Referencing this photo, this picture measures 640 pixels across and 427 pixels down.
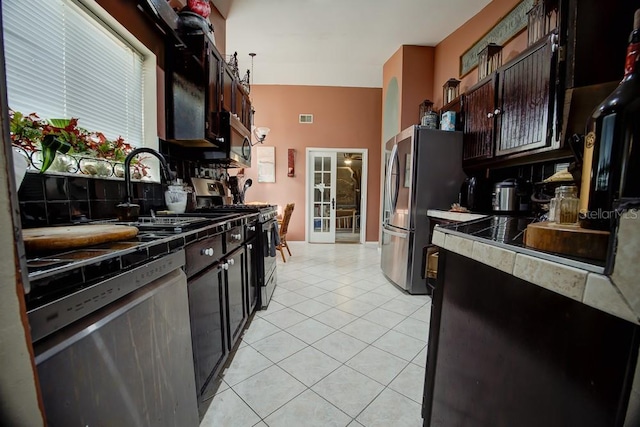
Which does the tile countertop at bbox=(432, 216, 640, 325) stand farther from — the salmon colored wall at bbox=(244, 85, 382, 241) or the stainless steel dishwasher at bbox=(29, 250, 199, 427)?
the salmon colored wall at bbox=(244, 85, 382, 241)

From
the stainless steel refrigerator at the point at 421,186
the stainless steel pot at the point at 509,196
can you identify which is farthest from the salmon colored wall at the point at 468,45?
the stainless steel pot at the point at 509,196

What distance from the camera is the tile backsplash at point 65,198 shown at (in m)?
1.01

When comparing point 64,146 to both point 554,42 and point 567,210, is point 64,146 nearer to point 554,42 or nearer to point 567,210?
point 567,210

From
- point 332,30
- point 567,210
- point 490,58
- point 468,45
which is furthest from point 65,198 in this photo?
point 468,45

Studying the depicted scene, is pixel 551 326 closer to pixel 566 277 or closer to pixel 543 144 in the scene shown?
pixel 566 277

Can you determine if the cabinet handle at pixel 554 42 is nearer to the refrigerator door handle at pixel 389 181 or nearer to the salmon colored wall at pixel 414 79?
the refrigerator door handle at pixel 389 181

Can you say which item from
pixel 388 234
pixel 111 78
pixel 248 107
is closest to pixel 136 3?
pixel 111 78

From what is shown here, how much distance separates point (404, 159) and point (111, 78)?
8.67ft

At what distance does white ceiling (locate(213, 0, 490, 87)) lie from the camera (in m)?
3.01

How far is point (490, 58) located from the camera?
2.42m

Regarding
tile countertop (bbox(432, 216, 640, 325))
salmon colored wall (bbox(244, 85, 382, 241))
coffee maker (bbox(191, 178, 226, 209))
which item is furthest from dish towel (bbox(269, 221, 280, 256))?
salmon colored wall (bbox(244, 85, 382, 241))

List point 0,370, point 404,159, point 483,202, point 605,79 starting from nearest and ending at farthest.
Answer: point 0,370
point 605,79
point 483,202
point 404,159

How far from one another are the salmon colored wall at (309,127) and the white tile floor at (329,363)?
295 cm

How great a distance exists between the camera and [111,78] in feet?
5.16
